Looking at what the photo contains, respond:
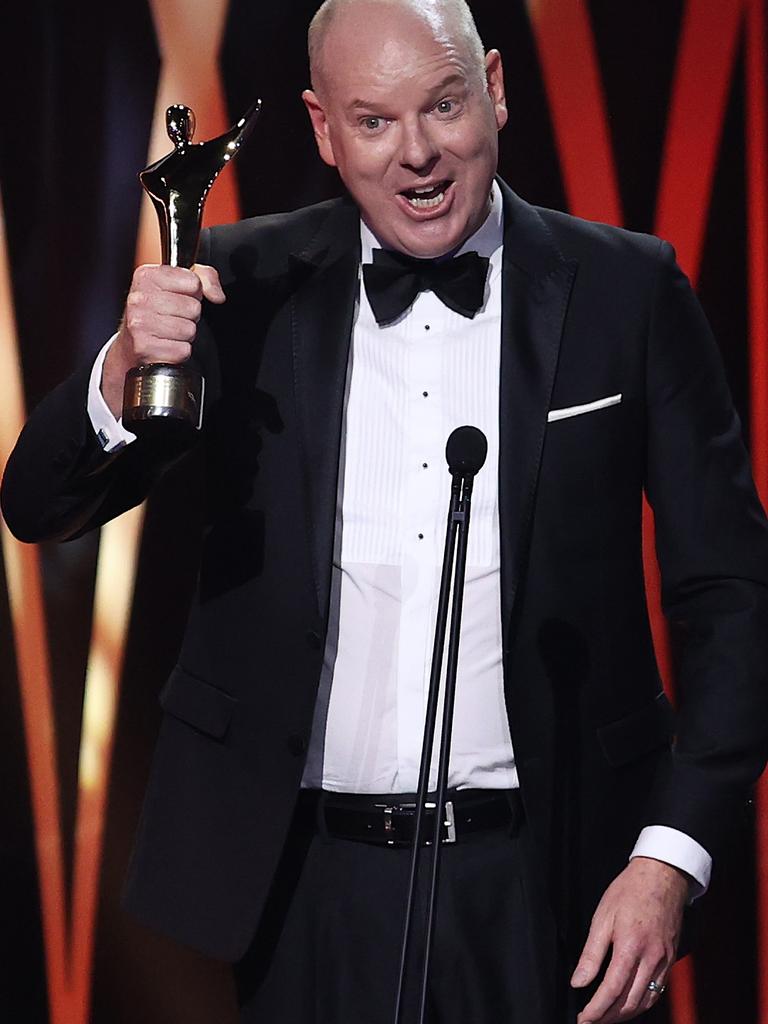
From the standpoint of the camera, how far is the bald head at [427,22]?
199 centimetres

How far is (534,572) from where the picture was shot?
188 centimetres

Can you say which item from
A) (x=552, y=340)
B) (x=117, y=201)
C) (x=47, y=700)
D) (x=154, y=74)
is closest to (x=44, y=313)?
(x=117, y=201)

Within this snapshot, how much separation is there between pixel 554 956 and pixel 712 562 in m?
0.53

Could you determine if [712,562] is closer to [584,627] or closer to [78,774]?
[584,627]

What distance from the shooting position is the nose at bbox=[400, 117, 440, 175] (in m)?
1.94

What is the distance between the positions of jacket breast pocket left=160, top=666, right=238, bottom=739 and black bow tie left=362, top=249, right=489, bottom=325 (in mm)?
535

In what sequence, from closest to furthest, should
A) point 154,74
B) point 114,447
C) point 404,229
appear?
point 114,447, point 404,229, point 154,74

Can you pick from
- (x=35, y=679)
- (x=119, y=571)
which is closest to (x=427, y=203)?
(x=119, y=571)

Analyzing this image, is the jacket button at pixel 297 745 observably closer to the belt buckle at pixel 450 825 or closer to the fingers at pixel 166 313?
the belt buckle at pixel 450 825

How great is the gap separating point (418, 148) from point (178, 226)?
36cm

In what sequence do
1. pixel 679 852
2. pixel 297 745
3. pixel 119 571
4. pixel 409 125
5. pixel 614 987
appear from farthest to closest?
1. pixel 119 571
2. pixel 409 125
3. pixel 297 745
4. pixel 679 852
5. pixel 614 987

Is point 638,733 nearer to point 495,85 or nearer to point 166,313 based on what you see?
point 166,313

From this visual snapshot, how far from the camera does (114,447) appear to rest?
1.86m

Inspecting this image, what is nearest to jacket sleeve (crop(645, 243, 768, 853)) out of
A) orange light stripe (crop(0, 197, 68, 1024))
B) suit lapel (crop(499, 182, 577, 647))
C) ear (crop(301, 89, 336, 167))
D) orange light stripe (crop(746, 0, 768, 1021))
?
suit lapel (crop(499, 182, 577, 647))
